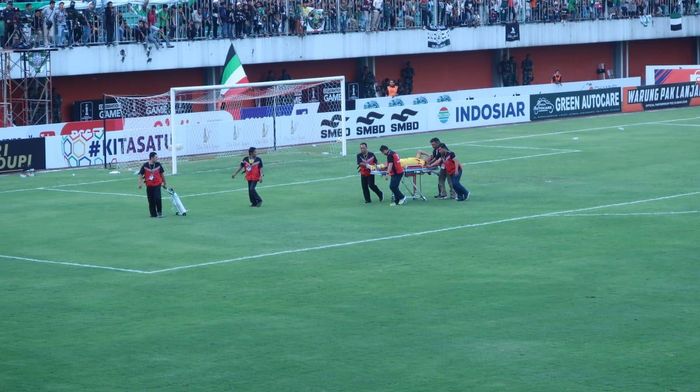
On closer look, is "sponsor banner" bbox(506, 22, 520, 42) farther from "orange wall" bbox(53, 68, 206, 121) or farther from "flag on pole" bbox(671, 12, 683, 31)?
"orange wall" bbox(53, 68, 206, 121)

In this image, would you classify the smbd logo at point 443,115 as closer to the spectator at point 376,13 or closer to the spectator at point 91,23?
the spectator at point 376,13

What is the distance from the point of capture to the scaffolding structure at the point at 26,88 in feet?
159

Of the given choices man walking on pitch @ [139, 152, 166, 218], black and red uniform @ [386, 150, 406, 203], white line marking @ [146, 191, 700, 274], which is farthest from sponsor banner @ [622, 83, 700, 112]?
man walking on pitch @ [139, 152, 166, 218]

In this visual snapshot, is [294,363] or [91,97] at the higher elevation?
[91,97]

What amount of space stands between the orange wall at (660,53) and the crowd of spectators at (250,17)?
447 cm

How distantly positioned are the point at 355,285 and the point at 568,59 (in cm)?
5591

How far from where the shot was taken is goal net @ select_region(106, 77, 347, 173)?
47094mm

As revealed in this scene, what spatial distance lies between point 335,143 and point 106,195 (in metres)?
14.6

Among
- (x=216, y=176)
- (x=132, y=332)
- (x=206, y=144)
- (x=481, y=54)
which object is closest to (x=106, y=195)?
(x=216, y=176)

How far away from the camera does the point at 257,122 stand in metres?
48.9

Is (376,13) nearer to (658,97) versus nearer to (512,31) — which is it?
(512,31)

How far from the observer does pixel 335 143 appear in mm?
50719

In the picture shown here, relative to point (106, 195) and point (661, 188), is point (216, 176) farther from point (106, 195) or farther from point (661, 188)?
point (661, 188)

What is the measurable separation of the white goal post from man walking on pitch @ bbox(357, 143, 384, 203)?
11999mm
